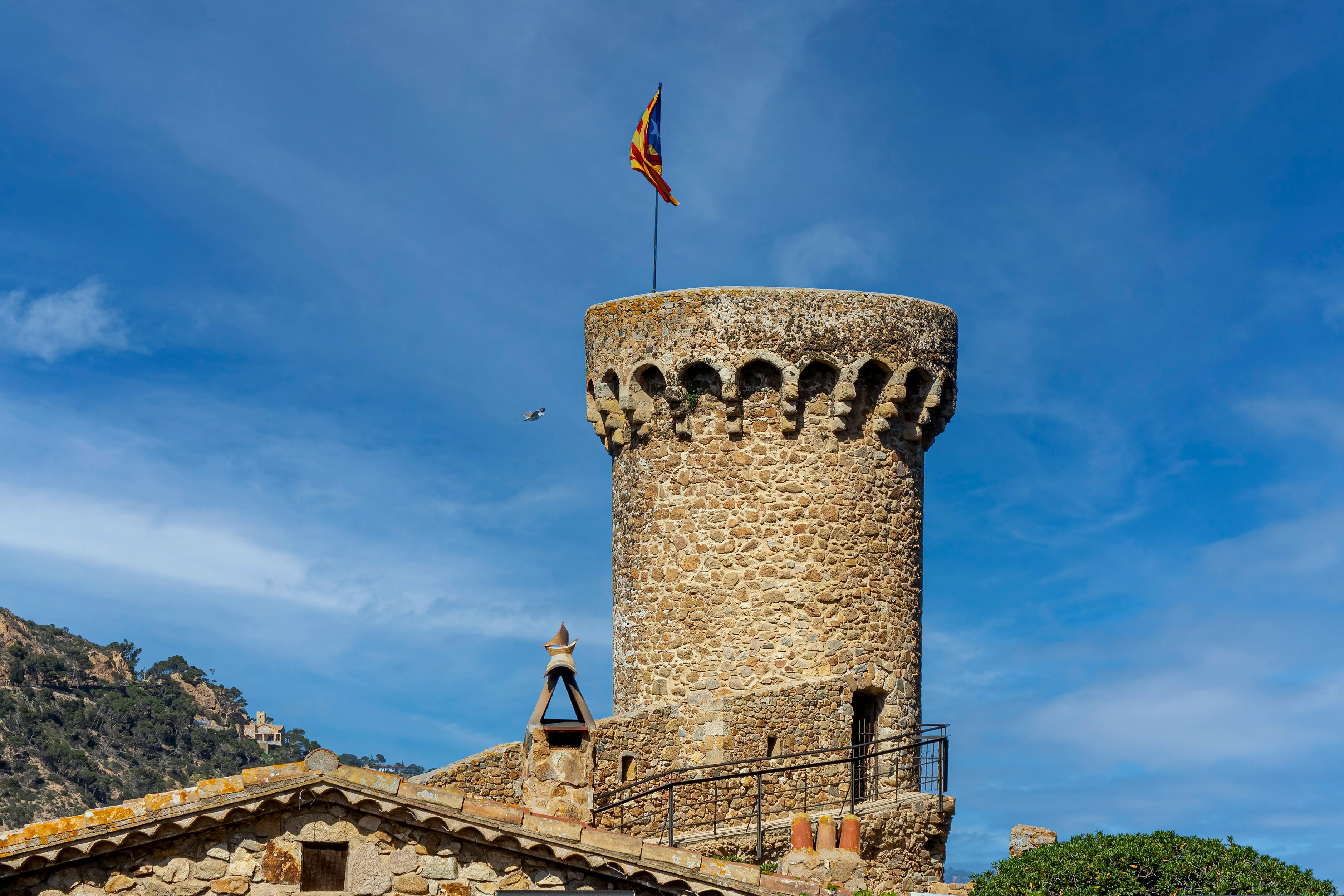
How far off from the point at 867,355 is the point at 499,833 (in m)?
11.1

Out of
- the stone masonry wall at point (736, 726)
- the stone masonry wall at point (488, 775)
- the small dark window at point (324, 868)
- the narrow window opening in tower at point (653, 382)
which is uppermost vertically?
the narrow window opening in tower at point (653, 382)

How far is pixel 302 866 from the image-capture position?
14516mm

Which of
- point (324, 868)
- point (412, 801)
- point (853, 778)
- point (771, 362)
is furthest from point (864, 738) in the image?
point (324, 868)

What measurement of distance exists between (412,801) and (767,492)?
31.6ft

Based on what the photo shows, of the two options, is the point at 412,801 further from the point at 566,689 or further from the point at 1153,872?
the point at 1153,872

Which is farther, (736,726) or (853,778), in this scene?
(853,778)

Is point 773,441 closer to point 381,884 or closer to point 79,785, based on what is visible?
point 381,884

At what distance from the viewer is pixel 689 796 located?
69.7 ft

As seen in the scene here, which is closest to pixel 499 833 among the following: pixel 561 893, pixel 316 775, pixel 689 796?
pixel 561 893

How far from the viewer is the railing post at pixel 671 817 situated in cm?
1825

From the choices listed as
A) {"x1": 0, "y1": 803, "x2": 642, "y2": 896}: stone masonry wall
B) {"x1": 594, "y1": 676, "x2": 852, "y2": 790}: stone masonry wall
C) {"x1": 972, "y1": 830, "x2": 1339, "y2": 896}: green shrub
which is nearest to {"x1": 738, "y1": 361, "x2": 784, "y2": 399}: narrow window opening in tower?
{"x1": 594, "y1": 676, "x2": 852, "y2": 790}: stone masonry wall

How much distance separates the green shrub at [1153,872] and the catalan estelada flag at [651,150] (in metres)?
12.6

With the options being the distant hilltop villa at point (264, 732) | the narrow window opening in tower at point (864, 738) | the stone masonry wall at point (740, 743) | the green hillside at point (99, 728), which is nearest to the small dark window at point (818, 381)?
the stone masonry wall at point (740, 743)

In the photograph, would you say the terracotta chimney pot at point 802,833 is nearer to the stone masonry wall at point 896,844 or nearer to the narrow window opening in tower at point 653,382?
the stone masonry wall at point 896,844
